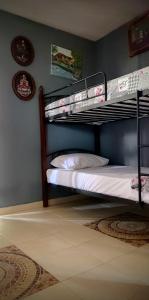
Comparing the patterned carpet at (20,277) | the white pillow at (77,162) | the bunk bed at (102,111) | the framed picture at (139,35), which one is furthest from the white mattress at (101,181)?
the framed picture at (139,35)

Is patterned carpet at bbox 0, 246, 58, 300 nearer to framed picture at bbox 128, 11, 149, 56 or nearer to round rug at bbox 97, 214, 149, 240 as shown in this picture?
round rug at bbox 97, 214, 149, 240

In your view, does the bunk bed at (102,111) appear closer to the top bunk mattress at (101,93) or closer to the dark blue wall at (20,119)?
the top bunk mattress at (101,93)

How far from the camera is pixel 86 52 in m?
4.21

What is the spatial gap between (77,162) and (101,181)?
78 cm

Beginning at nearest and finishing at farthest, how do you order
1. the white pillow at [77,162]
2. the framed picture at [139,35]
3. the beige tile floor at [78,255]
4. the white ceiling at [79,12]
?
the beige tile floor at [78,255] < the white ceiling at [79,12] < the white pillow at [77,162] < the framed picture at [139,35]

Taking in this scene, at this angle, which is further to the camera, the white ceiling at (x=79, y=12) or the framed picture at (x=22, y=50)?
the framed picture at (x=22, y=50)

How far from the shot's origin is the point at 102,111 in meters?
2.96

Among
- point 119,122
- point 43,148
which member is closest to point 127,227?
point 43,148

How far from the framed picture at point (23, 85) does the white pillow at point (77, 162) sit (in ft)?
3.40

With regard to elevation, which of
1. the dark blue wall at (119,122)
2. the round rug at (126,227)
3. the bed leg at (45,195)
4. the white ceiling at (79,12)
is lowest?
the round rug at (126,227)

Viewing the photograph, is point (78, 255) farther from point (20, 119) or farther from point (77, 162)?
point (20, 119)

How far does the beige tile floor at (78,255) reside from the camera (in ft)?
4.83

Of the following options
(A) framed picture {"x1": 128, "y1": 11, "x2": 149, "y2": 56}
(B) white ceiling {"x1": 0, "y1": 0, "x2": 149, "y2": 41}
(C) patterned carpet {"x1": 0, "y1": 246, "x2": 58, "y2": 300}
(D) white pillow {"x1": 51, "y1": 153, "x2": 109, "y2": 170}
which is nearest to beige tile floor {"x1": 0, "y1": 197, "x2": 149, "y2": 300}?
(C) patterned carpet {"x1": 0, "y1": 246, "x2": 58, "y2": 300}

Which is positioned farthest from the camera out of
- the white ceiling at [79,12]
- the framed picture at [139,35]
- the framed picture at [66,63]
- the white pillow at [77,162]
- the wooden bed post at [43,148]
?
the framed picture at [66,63]
